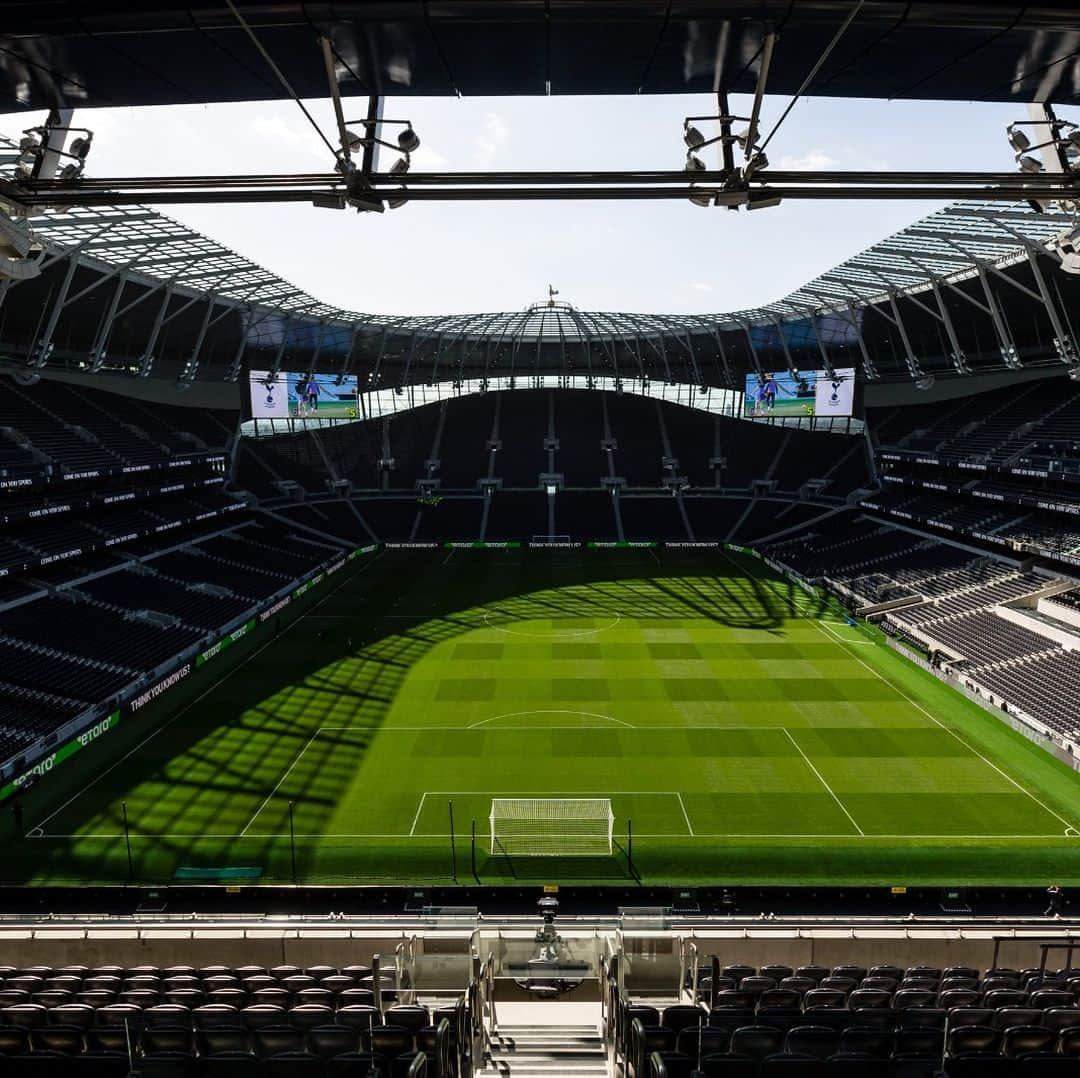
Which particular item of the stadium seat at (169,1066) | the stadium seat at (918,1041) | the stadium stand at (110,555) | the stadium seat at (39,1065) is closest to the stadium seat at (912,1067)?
the stadium seat at (918,1041)

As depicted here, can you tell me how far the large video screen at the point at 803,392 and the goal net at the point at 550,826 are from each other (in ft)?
169

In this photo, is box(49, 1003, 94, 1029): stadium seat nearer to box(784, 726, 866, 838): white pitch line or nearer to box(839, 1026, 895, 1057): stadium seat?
box(839, 1026, 895, 1057): stadium seat

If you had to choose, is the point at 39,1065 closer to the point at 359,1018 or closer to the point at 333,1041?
the point at 333,1041

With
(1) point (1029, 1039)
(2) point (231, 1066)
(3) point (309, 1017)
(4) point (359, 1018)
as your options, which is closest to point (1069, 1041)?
(1) point (1029, 1039)

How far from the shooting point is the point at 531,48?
6570 mm

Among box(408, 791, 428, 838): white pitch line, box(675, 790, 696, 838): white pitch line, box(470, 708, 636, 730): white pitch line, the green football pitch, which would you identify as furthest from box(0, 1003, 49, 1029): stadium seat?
box(470, 708, 636, 730): white pitch line

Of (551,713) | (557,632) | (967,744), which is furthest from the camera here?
(557,632)

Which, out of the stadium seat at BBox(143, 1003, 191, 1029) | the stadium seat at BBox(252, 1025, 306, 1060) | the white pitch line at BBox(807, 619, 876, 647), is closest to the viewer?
the stadium seat at BBox(252, 1025, 306, 1060)

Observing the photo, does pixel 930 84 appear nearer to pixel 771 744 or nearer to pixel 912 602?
pixel 771 744

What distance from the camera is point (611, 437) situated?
258 ft

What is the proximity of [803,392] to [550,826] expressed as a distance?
55189 mm

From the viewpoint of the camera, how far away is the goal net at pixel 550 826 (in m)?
22.4

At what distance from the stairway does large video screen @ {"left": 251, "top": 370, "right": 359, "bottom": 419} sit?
62.7 meters

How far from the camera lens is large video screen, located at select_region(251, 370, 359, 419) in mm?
64938
